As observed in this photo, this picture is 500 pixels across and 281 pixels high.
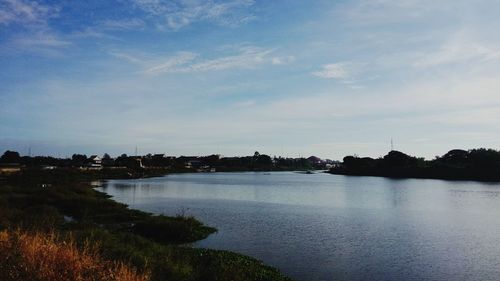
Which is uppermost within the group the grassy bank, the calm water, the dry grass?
the dry grass

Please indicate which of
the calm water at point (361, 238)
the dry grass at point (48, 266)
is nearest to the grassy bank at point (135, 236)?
the calm water at point (361, 238)

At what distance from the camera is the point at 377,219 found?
184 ft

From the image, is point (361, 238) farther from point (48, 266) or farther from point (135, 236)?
point (48, 266)

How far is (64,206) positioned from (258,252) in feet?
115

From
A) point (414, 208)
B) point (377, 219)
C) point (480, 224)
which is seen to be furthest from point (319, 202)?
point (480, 224)

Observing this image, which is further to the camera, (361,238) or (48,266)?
(361,238)

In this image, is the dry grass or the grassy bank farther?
the grassy bank

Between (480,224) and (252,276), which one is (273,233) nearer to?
(252,276)

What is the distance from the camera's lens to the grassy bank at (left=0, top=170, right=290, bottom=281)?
898 inches

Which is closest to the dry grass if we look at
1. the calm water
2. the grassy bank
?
the grassy bank

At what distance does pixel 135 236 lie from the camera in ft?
104

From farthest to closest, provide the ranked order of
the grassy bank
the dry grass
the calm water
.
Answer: the calm water < the grassy bank < the dry grass

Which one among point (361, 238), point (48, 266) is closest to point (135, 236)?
point (48, 266)

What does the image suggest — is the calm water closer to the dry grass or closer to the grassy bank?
the grassy bank
